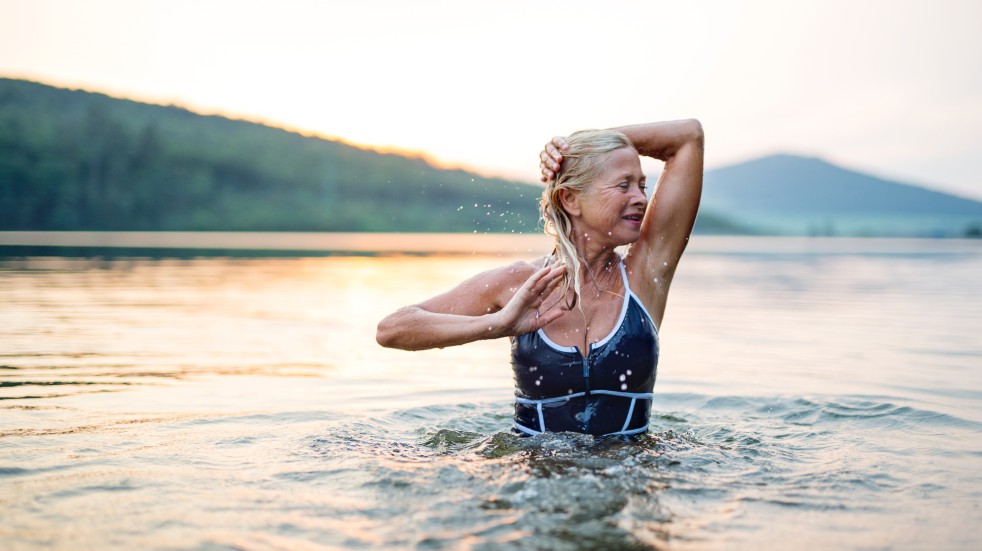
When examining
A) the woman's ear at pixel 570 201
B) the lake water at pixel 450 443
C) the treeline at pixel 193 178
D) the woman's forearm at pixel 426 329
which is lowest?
the lake water at pixel 450 443

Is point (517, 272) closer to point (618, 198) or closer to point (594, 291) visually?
point (594, 291)

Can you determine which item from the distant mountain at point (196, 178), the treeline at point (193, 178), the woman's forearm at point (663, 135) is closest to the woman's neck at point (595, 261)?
the woman's forearm at point (663, 135)

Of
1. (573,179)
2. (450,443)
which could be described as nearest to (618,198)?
(573,179)

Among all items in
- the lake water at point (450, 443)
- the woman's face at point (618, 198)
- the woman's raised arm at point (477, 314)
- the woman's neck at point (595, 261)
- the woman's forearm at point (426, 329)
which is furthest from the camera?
the woman's neck at point (595, 261)

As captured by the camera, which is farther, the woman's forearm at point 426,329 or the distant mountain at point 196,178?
the distant mountain at point 196,178

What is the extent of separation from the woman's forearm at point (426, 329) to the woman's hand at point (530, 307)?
9 cm

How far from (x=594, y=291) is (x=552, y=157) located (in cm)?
87

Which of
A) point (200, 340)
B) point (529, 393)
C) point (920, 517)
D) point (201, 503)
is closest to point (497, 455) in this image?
point (529, 393)

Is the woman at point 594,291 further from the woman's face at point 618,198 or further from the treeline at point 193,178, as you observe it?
the treeline at point 193,178

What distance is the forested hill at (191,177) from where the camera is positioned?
348ft

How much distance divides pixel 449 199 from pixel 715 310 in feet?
414

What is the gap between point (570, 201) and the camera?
17.5 ft

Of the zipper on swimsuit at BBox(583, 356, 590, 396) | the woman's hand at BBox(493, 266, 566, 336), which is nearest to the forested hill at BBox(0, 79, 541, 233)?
the zipper on swimsuit at BBox(583, 356, 590, 396)

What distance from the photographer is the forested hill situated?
10606 cm
